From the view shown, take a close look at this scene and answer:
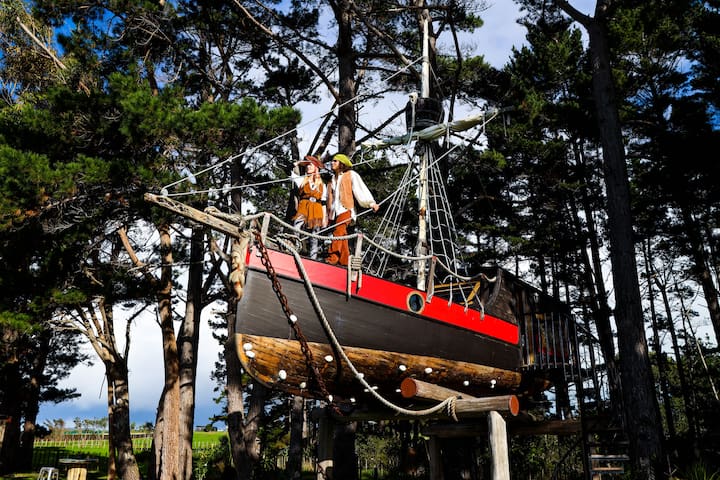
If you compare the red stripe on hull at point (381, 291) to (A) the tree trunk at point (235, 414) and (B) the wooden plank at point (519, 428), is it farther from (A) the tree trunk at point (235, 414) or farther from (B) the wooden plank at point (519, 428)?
(A) the tree trunk at point (235, 414)

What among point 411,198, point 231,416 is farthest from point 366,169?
point 231,416

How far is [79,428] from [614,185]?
99.3 feet

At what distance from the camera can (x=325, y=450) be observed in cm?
863

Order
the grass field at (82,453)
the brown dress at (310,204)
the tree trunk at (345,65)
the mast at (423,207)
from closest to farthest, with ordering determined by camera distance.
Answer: the brown dress at (310,204) → the mast at (423,207) → the tree trunk at (345,65) → the grass field at (82,453)

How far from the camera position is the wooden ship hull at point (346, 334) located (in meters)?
5.45

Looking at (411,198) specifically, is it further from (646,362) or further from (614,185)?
(646,362)

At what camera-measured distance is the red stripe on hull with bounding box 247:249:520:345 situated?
5.58 m

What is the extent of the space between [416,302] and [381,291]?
0.48m

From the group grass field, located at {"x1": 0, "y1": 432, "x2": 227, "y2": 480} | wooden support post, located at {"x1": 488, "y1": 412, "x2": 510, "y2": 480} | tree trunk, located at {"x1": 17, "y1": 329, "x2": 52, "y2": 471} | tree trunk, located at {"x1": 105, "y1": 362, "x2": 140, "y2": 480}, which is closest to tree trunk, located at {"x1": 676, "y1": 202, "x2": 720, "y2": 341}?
wooden support post, located at {"x1": 488, "y1": 412, "x2": 510, "y2": 480}

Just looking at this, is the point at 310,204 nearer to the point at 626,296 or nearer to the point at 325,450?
the point at 325,450

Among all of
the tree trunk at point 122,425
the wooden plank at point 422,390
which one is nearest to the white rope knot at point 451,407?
the wooden plank at point 422,390

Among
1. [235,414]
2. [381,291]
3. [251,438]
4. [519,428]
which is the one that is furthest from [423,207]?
[251,438]

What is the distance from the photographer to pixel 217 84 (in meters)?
13.0

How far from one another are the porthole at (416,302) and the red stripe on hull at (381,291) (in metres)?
0.01
